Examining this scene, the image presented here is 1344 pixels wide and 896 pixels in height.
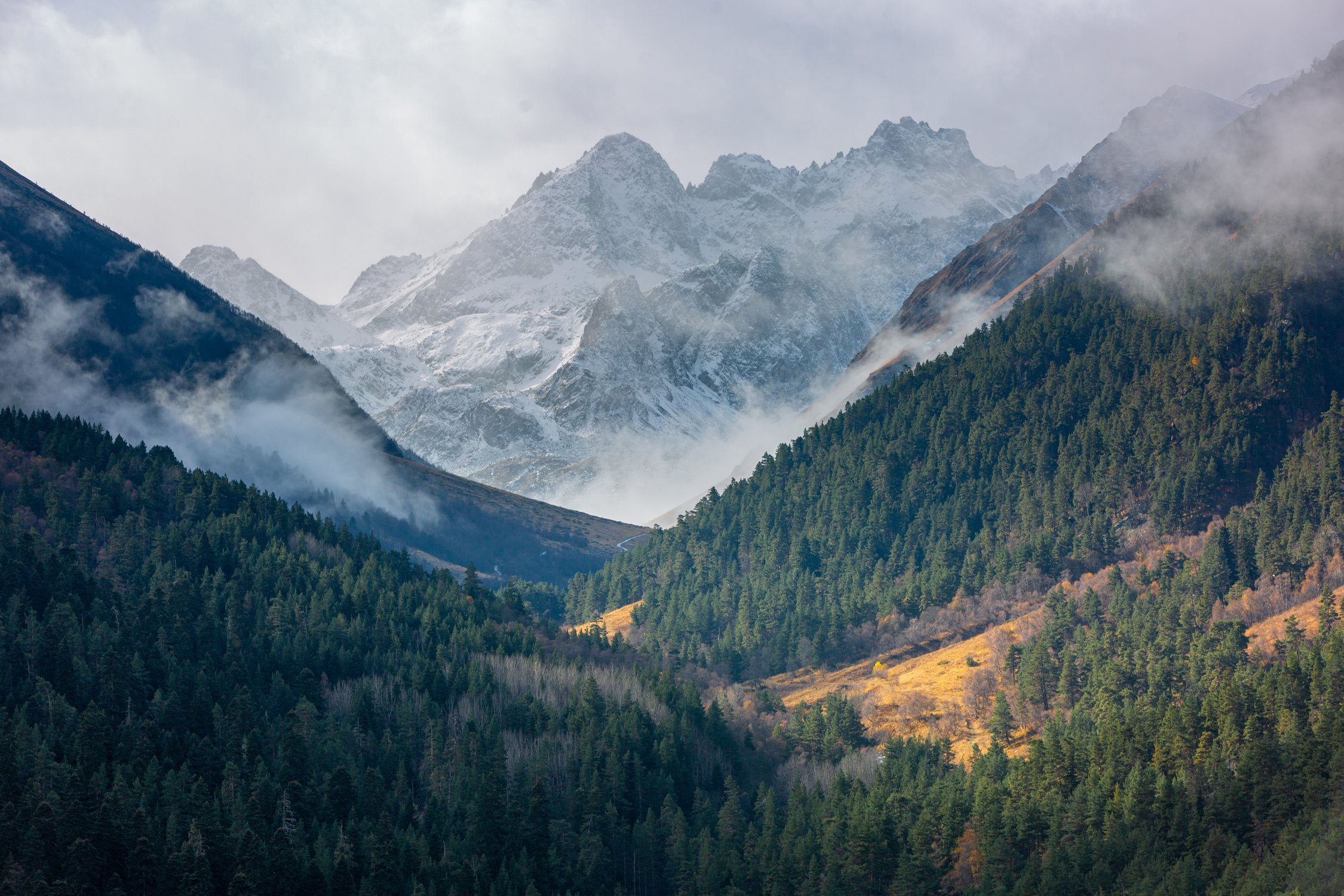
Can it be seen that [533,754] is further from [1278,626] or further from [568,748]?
[1278,626]

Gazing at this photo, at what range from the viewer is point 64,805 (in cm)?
11188

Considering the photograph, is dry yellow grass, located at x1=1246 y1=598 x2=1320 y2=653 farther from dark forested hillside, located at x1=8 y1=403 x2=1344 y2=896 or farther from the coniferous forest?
dark forested hillside, located at x1=8 y1=403 x2=1344 y2=896

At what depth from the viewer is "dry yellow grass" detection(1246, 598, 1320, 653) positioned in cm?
16375

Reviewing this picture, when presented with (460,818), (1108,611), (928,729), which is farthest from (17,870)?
(1108,611)

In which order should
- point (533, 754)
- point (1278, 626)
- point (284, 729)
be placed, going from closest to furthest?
point (284, 729), point (533, 754), point (1278, 626)

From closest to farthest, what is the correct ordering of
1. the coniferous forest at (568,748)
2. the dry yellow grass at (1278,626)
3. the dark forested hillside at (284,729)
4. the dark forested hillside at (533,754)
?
the dark forested hillside at (284,729)
the dark forested hillside at (533,754)
the coniferous forest at (568,748)
the dry yellow grass at (1278,626)

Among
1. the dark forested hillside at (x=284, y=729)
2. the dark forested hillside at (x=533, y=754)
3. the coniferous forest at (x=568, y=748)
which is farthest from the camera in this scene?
the coniferous forest at (x=568, y=748)

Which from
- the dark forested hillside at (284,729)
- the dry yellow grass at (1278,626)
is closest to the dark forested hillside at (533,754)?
the dark forested hillside at (284,729)

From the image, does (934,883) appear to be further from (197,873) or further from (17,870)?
(17,870)

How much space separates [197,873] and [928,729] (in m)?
102

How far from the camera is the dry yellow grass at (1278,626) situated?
16375cm

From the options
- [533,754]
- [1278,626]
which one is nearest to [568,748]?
[533,754]

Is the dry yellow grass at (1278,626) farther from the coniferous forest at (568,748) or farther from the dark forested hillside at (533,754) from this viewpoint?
the dark forested hillside at (533,754)

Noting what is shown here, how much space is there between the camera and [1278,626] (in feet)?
552
